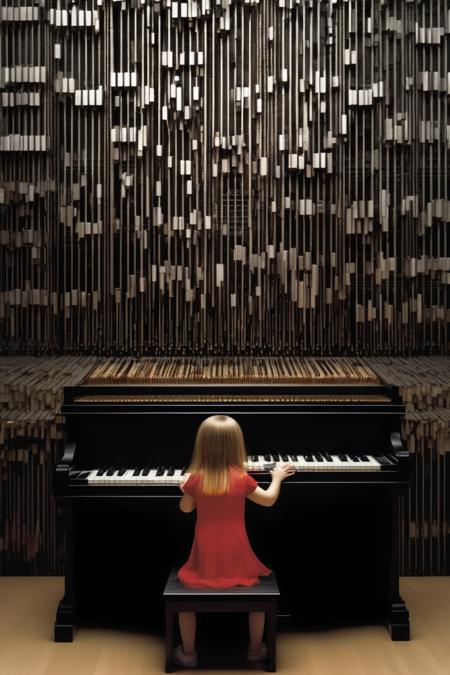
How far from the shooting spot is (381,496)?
4426 mm

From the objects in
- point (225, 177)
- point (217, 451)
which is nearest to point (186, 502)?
point (217, 451)

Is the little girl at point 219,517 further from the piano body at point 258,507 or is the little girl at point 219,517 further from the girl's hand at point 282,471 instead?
the piano body at point 258,507

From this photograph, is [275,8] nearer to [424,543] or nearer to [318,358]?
[318,358]

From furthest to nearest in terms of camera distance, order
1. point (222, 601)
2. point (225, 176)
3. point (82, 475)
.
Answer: point (225, 176) < point (82, 475) < point (222, 601)

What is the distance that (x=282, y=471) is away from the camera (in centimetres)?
407

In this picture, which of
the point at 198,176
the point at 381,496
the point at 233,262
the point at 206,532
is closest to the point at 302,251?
the point at 233,262

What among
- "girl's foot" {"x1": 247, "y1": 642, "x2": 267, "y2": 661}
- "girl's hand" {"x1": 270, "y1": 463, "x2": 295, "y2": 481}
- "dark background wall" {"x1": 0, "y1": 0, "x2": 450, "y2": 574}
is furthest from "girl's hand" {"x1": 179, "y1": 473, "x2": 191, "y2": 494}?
"dark background wall" {"x1": 0, "y1": 0, "x2": 450, "y2": 574}

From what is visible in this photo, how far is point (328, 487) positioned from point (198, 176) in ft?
6.99

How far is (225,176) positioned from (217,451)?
2.11m

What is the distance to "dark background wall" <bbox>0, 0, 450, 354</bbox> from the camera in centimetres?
532

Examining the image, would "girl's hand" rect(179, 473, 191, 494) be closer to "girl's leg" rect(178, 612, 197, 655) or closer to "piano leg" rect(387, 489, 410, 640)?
"girl's leg" rect(178, 612, 197, 655)

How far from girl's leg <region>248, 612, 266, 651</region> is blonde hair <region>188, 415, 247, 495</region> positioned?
56cm

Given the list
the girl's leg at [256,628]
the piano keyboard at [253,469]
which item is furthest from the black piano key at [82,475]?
the girl's leg at [256,628]

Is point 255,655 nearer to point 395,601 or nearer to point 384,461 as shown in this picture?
point 395,601
